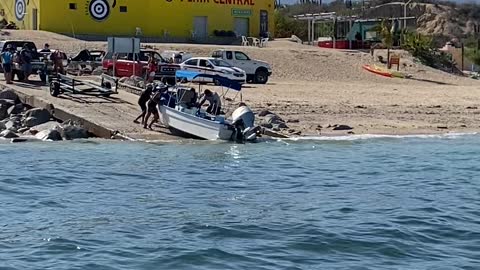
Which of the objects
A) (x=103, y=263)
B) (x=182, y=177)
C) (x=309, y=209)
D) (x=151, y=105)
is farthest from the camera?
(x=151, y=105)

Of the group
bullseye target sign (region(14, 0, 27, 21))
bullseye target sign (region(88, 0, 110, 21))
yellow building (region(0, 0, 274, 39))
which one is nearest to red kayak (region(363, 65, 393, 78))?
yellow building (region(0, 0, 274, 39))

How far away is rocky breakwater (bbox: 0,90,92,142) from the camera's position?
26.9 metres

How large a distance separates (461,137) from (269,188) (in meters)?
11.4

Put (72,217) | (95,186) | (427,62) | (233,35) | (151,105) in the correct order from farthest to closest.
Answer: (233,35) → (427,62) → (151,105) → (95,186) → (72,217)

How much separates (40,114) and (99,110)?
1.73 m

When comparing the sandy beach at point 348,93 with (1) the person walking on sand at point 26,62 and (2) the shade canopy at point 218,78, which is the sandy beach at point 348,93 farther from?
(1) the person walking on sand at point 26,62

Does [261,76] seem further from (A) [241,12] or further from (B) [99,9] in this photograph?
(A) [241,12]

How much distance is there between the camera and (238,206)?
17.1 meters

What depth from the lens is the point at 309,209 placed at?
16.9 meters

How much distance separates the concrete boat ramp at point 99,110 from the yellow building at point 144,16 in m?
24.4

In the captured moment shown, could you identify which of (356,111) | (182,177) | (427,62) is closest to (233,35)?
(427,62)

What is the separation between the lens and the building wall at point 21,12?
59875mm

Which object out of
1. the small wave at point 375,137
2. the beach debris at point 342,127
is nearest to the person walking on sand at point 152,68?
the beach debris at point 342,127

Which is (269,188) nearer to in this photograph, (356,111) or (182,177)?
(182,177)
